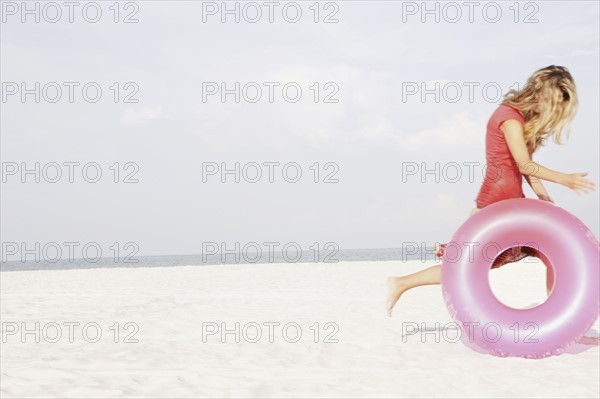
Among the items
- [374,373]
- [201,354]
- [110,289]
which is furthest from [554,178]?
[110,289]

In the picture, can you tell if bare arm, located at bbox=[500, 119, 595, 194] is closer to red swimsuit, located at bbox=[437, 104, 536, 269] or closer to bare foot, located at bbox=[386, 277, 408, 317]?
red swimsuit, located at bbox=[437, 104, 536, 269]

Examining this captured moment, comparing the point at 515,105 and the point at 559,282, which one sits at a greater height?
the point at 515,105

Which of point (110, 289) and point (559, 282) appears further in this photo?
point (110, 289)

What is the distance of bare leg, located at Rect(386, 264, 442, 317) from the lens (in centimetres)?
427

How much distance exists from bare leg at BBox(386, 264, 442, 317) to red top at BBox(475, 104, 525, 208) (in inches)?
25.0

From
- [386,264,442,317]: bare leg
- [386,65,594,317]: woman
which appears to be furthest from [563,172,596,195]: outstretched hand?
[386,264,442,317]: bare leg

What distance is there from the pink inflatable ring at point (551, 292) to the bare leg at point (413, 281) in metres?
0.26

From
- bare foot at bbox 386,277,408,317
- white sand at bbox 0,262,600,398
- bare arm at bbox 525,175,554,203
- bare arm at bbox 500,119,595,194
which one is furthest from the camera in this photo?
bare foot at bbox 386,277,408,317

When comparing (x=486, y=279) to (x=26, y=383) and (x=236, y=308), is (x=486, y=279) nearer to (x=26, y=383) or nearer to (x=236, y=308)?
(x=26, y=383)

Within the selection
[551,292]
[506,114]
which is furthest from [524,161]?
[551,292]

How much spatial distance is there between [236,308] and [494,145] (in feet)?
12.5

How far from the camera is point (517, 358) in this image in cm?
385

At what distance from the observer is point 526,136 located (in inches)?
161

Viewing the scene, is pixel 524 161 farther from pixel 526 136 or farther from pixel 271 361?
pixel 271 361
